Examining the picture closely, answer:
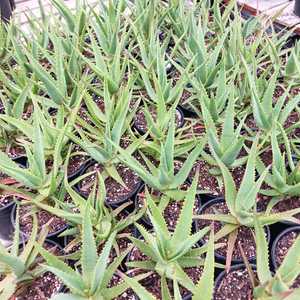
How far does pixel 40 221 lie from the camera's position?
0.97 m

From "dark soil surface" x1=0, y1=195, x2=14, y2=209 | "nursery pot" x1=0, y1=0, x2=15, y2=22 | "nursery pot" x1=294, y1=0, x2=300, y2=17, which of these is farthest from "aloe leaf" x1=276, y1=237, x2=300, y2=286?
"nursery pot" x1=0, y1=0, x2=15, y2=22

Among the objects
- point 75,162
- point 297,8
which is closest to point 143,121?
point 75,162

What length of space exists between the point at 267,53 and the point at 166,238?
2.55 feet

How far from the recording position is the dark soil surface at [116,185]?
1002mm

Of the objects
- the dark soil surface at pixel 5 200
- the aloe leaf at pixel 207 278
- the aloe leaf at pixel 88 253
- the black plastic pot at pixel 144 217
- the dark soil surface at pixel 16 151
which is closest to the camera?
the aloe leaf at pixel 207 278

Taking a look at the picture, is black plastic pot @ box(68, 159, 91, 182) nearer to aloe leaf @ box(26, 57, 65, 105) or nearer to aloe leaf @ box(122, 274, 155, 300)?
aloe leaf @ box(26, 57, 65, 105)

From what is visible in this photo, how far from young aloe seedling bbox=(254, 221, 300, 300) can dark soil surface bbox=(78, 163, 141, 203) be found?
1.29ft

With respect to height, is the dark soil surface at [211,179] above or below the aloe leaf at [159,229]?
above

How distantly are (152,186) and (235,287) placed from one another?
27cm

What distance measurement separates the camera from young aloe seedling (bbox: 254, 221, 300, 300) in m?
0.60

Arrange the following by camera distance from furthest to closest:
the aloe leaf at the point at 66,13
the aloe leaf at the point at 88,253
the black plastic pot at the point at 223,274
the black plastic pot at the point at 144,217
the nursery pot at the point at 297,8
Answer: the nursery pot at the point at 297,8, the aloe leaf at the point at 66,13, the black plastic pot at the point at 144,217, the black plastic pot at the point at 223,274, the aloe leaf at the point at 88,253

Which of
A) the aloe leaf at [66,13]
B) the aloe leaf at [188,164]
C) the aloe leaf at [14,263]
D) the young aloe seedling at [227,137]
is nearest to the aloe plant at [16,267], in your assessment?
the aloe leaf at [14,263]

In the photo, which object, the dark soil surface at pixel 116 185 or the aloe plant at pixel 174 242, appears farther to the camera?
the dark soil surface at pixel 116 185

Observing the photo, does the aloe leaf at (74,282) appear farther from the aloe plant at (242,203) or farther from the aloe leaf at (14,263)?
the aloe plant at (242,203)
